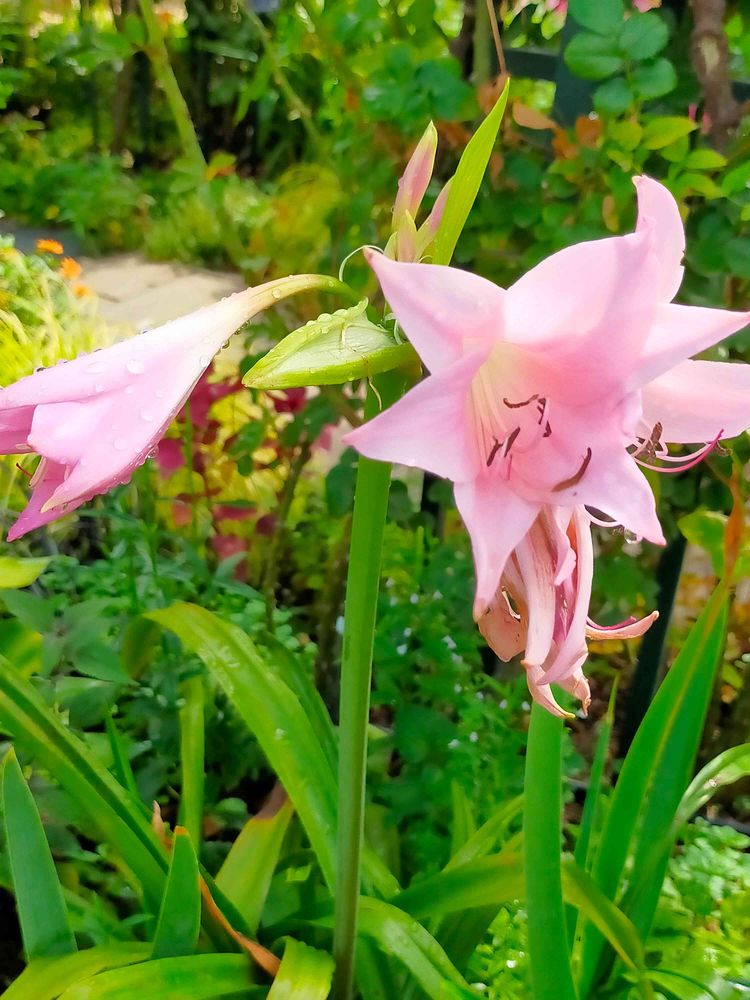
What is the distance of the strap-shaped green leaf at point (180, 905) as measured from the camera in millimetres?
621

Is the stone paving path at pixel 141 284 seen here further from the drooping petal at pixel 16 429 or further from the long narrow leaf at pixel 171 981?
the drooping petal at pixel 16 429

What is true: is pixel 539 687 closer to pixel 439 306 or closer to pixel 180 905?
pixel 439 306

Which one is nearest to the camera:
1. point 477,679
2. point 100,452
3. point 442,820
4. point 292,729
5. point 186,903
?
point 100,452

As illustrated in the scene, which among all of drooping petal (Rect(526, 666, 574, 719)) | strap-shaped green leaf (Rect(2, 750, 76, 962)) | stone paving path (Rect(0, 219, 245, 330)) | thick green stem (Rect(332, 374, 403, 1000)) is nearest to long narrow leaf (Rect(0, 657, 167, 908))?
strap-shaped green leaf (Rect(2, 750, 76, 962))

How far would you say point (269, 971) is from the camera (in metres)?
0.76

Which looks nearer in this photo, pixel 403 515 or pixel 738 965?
pixel 738 965

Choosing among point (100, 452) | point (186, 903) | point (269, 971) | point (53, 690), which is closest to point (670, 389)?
point (100, 452)

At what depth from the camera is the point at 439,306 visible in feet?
1.09

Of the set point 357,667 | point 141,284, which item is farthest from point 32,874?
point 141,284

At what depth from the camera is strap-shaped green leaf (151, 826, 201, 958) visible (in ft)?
2.04

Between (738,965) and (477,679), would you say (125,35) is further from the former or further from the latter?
(738,965)

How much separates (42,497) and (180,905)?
0.41 metres

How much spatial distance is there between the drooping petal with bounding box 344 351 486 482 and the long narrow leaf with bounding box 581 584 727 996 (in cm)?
49

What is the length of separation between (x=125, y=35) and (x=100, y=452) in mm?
1018
